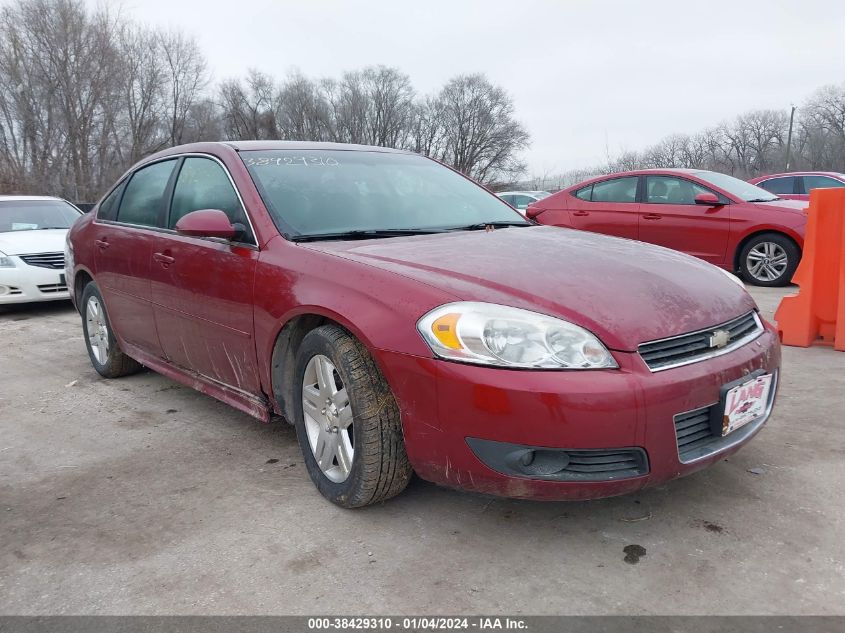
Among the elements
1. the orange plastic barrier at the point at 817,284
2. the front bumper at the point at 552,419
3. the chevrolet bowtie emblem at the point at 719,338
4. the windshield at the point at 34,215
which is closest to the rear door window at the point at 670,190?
the orange plastic barrier at the point at 817,284

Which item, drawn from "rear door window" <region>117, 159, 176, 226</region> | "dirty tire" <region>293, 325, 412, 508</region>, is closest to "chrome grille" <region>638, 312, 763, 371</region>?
"dirty tire" <region>293, 325, 412, 508</region>

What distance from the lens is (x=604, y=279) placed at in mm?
2412

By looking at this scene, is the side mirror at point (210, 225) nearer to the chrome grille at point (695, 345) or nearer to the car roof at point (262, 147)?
the car roof at point (262, 147)

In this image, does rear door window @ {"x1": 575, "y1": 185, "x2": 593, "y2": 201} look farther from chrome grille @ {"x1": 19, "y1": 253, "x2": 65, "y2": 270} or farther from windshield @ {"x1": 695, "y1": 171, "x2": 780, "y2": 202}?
chrome grille @ {"x1": 19, "y1": 253, "x2": 65, "y2": 270}

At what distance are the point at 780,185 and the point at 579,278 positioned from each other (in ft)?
40.4

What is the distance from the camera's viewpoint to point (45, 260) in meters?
7.50

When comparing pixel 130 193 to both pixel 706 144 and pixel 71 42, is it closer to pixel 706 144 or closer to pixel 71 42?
pixel 71 42

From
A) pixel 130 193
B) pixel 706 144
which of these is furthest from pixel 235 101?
pixel 130 193

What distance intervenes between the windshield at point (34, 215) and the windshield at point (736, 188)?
26.5 feet

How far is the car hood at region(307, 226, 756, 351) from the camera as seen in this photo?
221 centimetres

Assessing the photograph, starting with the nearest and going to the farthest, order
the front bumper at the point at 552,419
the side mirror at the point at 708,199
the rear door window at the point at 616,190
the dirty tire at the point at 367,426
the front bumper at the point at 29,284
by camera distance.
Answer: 1. the front bumper at the point at 552,419
2. the dirty tire at the point at 367,426
3. the front bumper at the point at 29,284
4. the side mirror at the point at 708,199
5. the rear door window at the point at 616,190

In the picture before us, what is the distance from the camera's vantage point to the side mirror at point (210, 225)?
295 centimetres

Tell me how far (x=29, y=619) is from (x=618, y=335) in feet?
6.61

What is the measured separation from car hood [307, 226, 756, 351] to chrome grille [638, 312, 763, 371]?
Result: 27mm
